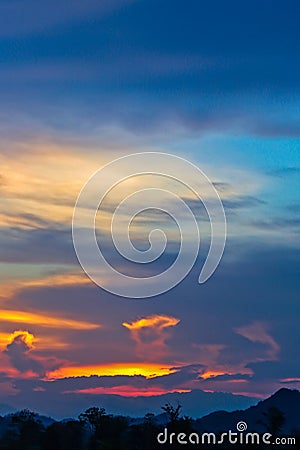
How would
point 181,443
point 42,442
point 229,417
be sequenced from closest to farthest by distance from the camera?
1. point 181,443
2. point 42,442
3. point 229,417

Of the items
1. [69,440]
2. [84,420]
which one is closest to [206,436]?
[69,440]

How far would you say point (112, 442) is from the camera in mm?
100688

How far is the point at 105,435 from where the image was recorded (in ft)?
346

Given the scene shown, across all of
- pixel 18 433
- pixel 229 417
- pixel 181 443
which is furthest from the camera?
pixel 229 417

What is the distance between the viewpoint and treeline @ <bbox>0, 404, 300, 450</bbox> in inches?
3755

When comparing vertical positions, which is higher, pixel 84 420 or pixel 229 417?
pixel 229 417

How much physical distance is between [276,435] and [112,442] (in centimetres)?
1989

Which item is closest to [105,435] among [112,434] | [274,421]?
[112,434]

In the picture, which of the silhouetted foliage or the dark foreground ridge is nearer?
the dark foreground ridge

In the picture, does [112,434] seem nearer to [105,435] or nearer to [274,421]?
[105,435]

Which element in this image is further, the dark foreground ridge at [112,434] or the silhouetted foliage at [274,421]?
the silhouetted foliage at [274,421]

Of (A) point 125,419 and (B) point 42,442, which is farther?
(A) point 125,419

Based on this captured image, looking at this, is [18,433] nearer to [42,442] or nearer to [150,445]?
[42,442]

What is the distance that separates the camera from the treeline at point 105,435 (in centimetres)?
9538
